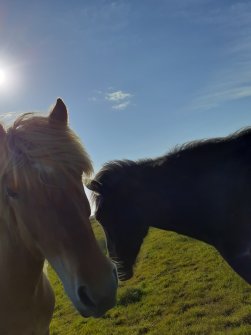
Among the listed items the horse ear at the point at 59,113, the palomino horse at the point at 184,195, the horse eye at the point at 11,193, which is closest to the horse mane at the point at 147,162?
the palomino horse at the point at 184,195

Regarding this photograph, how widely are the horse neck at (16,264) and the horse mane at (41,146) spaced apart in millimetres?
645

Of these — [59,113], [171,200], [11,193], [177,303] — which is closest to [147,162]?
[171,200]

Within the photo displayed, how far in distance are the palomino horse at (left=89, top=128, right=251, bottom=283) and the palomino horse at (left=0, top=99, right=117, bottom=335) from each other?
1907 millimetres

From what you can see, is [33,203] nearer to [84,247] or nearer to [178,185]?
[84,247]

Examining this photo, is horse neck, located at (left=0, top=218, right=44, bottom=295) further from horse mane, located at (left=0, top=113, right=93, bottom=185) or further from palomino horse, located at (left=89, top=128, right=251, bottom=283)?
palomino horse, located at (left=89, top=128, right=251, bottom=283)

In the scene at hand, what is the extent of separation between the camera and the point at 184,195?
5285 millimetres

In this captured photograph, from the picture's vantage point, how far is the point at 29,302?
372 centimetres

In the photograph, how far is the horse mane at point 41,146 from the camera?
3.00 m

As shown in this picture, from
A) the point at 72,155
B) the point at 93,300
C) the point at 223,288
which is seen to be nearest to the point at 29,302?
the point at 93,300

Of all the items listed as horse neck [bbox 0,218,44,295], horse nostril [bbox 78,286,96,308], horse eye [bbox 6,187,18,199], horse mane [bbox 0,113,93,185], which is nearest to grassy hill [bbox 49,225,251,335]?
horse neck [bbox 0,218,44,295]

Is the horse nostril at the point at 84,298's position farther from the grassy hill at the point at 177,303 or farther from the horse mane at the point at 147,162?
the grassy hill at the point at 177,303

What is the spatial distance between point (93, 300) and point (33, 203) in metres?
0.79

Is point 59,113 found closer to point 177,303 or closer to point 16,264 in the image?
point 16,264

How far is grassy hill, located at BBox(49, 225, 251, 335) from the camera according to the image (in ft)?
22.8
